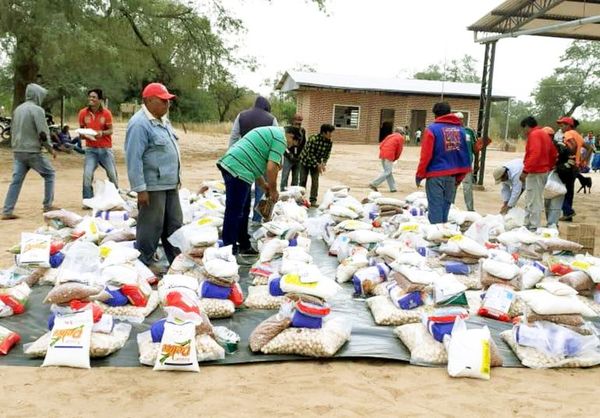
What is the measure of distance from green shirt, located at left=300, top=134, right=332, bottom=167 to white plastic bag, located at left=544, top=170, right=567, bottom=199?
3169 mm

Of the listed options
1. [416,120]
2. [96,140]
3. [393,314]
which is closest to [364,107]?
[416,120]

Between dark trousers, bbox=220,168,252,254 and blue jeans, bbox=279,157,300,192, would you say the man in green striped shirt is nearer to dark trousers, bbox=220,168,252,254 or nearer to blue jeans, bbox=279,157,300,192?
dark trousers, bbox=220,168,252,254

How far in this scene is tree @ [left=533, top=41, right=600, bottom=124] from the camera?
126ft

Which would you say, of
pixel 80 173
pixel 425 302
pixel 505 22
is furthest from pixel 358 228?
pixel 80 173

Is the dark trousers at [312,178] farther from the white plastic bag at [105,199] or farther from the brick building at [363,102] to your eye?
the brick building at [363,102]

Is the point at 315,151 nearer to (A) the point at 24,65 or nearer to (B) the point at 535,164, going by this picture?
(B) the point at 535,164

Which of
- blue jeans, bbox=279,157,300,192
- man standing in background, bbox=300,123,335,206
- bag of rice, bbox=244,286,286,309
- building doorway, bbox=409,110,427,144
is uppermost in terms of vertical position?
building doorway, bbox=409,110,427,144

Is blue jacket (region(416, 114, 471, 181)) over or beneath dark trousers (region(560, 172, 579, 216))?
over

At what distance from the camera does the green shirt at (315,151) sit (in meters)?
8.48

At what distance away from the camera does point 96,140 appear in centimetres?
679

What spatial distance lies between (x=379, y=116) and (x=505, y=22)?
16.4 metres

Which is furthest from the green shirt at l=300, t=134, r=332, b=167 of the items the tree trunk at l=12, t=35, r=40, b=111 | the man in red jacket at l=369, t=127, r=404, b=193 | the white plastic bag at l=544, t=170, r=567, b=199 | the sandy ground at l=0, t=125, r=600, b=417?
the tree trunk at l=12, t=35, r=40, b=111

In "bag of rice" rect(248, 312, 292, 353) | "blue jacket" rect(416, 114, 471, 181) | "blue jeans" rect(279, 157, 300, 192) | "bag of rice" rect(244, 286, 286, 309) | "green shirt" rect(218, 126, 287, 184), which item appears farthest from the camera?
"blue jeans" rect(279, 157, 300, 192)

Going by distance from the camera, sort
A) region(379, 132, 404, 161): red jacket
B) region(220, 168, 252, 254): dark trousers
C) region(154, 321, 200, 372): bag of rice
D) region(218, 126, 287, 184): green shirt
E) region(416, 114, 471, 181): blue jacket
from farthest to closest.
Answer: region(379, 132, 404, 161): red jacket
region(416, 114, 471, 181): blue jacket
region(220, 168, 252, 254): dark trousers
region(218, 126, 287, 184): green shirt
region(154, 321, 200, 372): bag of rice
